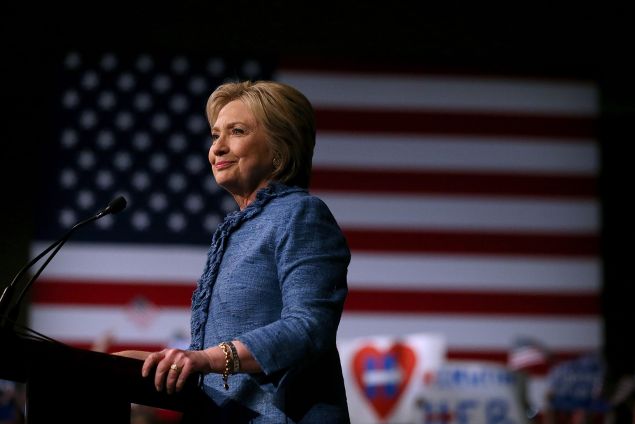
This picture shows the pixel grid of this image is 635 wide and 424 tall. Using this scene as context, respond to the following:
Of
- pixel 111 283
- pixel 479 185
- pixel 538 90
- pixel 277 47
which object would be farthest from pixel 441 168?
pixel 111 283

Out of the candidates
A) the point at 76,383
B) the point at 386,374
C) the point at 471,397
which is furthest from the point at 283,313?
the point at 386,374

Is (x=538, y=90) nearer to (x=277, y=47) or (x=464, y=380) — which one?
(x=277, y=47)

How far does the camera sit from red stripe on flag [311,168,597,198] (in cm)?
A: 582

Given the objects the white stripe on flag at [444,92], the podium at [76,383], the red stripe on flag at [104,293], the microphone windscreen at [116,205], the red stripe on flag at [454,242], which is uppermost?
the white stripe on flag at [444,92]

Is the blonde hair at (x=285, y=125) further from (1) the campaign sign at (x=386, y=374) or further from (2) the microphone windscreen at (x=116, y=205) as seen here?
(1) the campaign sign at (x=386, y=374)

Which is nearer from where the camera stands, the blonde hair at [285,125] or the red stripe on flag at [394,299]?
the blonde hair at [285,125]

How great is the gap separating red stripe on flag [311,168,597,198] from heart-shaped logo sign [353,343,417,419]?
1.07 meters

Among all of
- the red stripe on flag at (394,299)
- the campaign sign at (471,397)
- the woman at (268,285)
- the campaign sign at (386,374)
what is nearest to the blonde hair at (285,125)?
the woman at (268,285)

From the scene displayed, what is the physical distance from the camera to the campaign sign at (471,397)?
4.68m

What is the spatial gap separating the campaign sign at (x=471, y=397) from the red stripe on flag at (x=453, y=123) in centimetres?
152

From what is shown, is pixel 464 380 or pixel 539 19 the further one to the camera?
pixel 539 19

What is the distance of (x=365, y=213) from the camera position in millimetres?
5820

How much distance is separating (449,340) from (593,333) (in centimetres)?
80

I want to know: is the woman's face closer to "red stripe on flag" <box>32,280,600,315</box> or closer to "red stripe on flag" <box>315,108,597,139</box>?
"red stripe on flag" <box>32,280,600,315</box>
